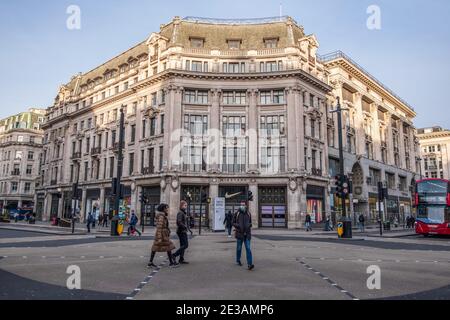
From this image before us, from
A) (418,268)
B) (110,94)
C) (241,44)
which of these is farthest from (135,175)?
(418,268)

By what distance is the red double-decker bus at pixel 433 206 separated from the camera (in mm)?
23969

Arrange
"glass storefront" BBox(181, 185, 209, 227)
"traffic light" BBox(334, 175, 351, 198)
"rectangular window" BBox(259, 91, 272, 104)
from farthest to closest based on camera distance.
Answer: "rectangular window" BBox(259, 91, 272, 104) < "glass storefront" BBox(181, 185, 209, 227) < "traffic light" BBox(334, 175, 351, 198)

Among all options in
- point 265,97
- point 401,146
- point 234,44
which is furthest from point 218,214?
point 401,146

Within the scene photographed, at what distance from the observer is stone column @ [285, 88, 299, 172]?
35375 millimetres

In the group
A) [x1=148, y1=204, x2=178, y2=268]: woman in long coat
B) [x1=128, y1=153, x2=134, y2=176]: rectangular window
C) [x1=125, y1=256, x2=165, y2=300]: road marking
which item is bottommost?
[x1=125, y1=256, x2=165, y2=300]: road marking

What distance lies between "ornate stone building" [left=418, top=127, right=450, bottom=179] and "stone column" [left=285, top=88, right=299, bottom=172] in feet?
204

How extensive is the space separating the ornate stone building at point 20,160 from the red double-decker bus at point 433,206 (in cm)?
7722

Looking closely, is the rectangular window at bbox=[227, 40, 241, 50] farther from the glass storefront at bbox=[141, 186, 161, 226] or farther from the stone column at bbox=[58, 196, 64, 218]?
the stone column at bbox=[58, 196, 64, 218]

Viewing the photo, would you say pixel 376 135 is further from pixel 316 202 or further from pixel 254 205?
pixel 254 205

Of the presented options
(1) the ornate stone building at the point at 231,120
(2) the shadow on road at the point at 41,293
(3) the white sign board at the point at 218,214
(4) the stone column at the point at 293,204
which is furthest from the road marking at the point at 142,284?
(4) the stone column at the point at 293,204

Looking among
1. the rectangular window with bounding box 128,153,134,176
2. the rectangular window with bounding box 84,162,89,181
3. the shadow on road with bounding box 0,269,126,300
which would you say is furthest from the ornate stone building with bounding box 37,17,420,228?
the shadow on road with bounding box 0,269,126,300

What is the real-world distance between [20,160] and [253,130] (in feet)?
218

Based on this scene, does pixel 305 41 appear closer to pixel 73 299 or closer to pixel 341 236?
pixel 341 236

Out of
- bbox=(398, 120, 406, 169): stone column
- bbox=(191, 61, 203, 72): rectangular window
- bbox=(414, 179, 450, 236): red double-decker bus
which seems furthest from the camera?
bbox=(398, 120, 406, 169): stone column
